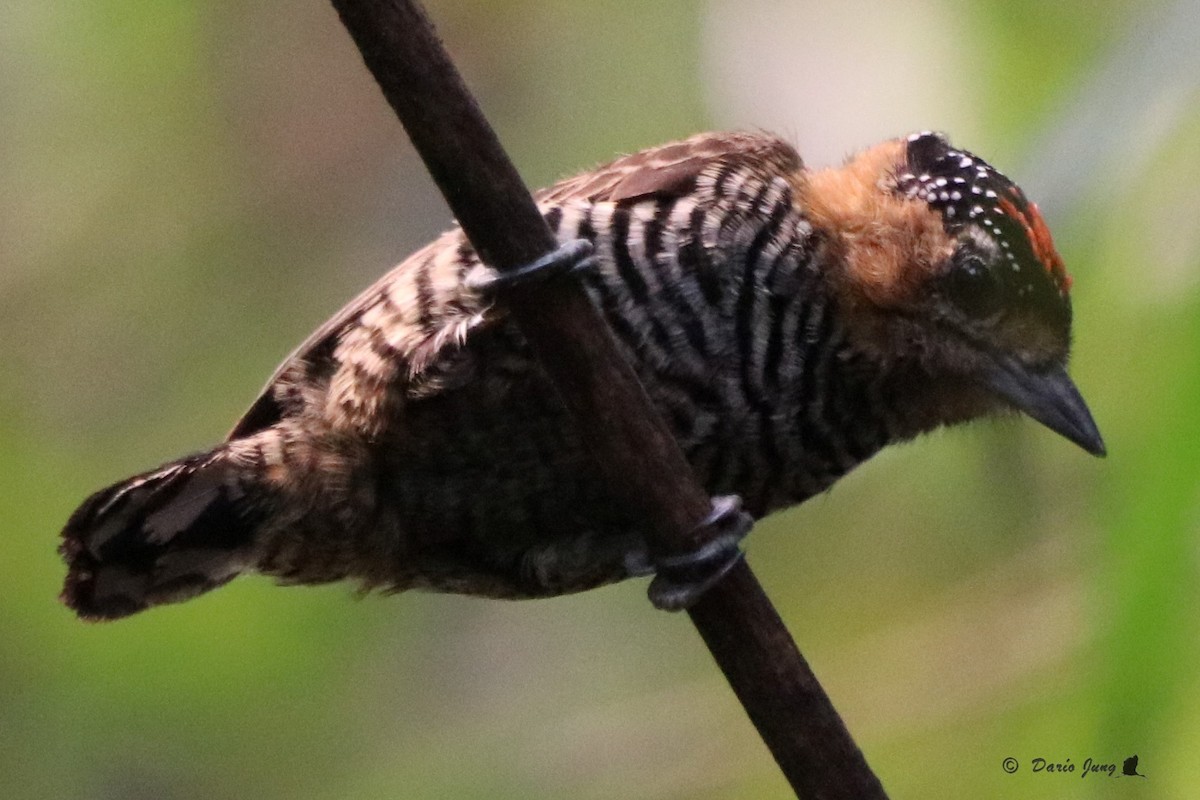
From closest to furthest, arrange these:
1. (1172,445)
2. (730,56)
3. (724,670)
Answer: (1172,445) → (724,670) → (730,56)

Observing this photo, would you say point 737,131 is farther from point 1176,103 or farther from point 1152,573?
point 1152,573

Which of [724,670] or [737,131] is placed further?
[737,131]

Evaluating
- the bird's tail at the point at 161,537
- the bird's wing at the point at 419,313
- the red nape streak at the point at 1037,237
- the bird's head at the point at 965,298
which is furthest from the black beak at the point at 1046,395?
the bird's tail at the point at 161,537

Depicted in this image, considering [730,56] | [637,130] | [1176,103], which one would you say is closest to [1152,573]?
[1176,103]

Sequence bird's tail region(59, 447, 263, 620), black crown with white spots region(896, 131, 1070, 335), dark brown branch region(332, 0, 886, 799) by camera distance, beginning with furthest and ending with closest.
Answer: black crown with white spots region(896, 131, 1070, 335) → bird's tail region(59, 447, 263, 620) → dark brown branch region(332, 0, 886, 799)

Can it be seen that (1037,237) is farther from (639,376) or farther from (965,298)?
(639,376)

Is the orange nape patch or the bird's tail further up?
the bird's tail

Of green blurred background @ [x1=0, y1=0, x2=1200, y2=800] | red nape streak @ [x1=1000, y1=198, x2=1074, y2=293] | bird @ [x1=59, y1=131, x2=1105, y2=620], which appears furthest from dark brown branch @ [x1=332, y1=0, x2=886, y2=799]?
green blurred background @ [x1=0, y1=0, x2=1200, y2=800]

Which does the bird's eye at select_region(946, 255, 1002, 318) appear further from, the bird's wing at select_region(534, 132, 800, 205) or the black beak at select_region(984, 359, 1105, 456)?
the bird's wing at select_region(534, 132, 800, 205)
